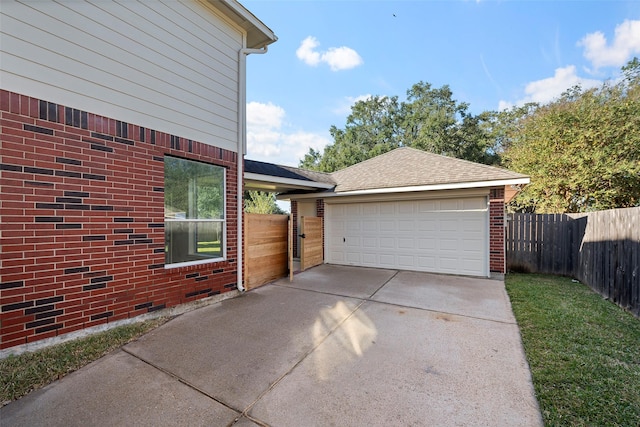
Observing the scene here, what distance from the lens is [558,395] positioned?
7.30ft

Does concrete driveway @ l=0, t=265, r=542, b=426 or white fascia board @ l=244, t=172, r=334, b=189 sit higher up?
white fascia board @ l=244, t=172, r=334, b=189

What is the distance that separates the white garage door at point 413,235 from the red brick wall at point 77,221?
5.36m

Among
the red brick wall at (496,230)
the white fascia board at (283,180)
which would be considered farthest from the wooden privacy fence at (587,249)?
the white fascia board at (283,180)

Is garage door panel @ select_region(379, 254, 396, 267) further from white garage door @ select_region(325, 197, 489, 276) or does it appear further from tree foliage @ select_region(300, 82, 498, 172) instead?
tree foliage @ select_region(300, 82, 498, 172)

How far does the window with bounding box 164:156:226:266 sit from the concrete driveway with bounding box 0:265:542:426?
104cm

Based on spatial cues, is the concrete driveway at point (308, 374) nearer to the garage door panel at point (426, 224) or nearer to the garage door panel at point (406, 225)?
the garage door panel at point (426, 224)

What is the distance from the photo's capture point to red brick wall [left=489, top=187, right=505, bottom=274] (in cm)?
666

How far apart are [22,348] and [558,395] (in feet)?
17.2

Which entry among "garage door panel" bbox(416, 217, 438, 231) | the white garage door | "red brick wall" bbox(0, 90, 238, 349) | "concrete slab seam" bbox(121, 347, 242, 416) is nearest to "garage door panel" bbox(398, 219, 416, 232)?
the white garage door

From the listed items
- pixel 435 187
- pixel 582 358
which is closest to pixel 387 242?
pixel 435 187

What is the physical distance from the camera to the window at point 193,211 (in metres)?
4.31

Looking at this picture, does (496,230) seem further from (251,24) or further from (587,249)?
(251,24)

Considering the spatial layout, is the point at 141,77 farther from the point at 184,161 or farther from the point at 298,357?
the point at 298,357

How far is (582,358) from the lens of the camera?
2.79 metres
